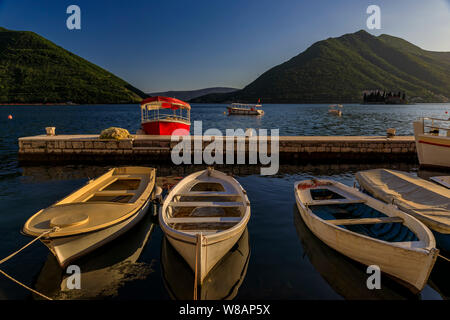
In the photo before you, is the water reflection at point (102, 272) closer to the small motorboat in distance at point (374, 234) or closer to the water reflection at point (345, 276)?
the water reflection at point (345, 276)

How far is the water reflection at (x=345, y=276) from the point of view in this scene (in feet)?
16.3

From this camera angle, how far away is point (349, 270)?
225 inches

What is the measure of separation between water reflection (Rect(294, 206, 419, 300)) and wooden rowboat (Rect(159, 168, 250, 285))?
2.19 m

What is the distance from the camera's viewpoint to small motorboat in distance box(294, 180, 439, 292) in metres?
4.55

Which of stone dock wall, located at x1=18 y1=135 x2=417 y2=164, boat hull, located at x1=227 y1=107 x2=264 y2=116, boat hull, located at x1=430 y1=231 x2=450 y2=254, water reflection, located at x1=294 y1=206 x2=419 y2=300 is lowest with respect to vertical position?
water reflection, located at x1=294 y1=206 x2=419 y2=300

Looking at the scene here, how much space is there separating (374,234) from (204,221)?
4603 millimetres

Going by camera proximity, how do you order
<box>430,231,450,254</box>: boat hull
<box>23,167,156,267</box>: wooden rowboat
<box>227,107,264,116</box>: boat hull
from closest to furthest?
<box>23,167,156,267</box>: wooden rowboat, <box>430,231,450,254</box>: boat hull, <box>227,107,264,116</box>: boat hull

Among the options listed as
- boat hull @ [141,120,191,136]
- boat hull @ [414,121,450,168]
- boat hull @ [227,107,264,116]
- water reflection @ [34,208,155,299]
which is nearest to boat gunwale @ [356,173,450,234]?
water reflection @ [34,208,155,299]

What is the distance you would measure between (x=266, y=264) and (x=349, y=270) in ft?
6.47

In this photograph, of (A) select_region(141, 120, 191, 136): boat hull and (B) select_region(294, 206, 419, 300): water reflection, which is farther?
(A) select_region(141, 120, 191, 136): boat hull

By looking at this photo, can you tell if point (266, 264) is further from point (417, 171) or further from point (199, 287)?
point (417, 171)

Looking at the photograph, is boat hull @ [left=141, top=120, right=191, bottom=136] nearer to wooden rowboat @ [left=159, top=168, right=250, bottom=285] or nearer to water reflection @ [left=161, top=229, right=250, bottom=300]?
wooden rowboat @ [left=159, top=168, right=250, bottom=285]

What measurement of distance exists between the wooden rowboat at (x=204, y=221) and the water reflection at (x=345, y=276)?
2189 mm
